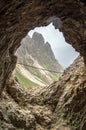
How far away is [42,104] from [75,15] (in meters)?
10.6

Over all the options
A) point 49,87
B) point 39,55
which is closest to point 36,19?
point 49,87

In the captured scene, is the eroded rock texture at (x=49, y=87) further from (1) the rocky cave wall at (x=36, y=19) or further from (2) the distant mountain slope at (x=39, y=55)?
(2) the distant mountain slope at (x=39, y=55)

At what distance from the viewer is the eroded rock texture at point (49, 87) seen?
14594mm

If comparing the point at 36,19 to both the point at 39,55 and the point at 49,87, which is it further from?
the point at 39,55

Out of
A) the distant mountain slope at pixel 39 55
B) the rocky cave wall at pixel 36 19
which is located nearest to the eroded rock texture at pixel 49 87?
the rocky cave wall at pixel 36 19

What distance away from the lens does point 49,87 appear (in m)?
26.1

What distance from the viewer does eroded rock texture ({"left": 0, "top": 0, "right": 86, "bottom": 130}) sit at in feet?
47.9

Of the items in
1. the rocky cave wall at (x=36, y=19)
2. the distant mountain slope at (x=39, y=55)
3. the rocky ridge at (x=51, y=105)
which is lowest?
the distant mountain slope at (x=39, y=55)

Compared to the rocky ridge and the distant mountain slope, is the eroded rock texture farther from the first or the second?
the distant mountain slope

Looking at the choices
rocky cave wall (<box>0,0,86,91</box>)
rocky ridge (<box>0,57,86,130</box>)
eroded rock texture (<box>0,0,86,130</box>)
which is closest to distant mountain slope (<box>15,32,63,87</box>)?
rocky ridge (<box>0,57,86,130</box>)

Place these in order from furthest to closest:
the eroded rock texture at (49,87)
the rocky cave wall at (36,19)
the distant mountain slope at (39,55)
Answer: the distant mountain slope at (39,55) < the eroded rock texture at (49,87) < the rocky cave wall at (36,19)

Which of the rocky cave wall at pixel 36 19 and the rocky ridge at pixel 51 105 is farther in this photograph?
the rocky ridge at pixel 51 105

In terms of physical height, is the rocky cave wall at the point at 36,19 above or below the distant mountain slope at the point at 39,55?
above

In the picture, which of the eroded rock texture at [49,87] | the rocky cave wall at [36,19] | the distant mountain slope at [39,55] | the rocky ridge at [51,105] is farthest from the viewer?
the distant mountain slope at [39,55]
